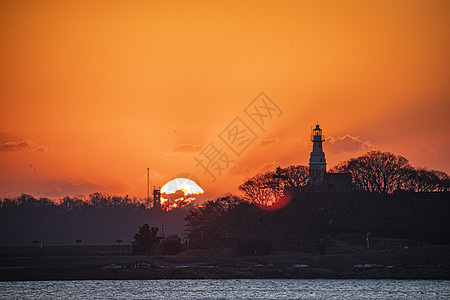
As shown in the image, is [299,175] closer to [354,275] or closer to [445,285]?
[354,275]

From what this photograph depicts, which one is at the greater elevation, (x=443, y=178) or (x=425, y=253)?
(x=443, y=178)

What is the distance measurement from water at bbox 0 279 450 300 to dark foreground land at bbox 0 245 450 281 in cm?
160

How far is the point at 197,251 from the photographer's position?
Answer: 11819cm

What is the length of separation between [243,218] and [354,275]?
3846 cm

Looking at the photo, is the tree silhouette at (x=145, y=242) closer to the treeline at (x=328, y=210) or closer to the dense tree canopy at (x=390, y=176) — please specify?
the treeline at (x=328, y=210)

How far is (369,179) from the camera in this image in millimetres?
159750

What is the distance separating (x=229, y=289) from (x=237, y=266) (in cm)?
2036

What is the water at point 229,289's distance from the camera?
83000 mm

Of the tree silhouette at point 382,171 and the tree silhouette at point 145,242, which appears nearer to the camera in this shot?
the tree silhouette at point 145,242

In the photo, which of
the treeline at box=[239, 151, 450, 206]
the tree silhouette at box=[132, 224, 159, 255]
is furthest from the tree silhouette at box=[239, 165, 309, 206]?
the tree silhouette at box=[132, 224, 159, 255]

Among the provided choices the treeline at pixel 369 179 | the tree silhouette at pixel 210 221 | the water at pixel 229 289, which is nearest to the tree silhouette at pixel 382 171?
the treeline at pixel 369 179

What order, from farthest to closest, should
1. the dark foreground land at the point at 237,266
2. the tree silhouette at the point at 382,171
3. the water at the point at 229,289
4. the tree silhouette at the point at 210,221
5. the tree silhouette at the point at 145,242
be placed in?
the tree silhouette at the point at 382,171 < the tree silhouette at the point at 210,221 < the tree silhouette at the point at 145,242 < the dark foreground land at the point at 237,266 < the water at the point at 229,289

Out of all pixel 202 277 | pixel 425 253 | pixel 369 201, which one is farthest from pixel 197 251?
pixel 369 201

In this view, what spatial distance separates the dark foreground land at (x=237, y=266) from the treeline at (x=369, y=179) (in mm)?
41383
